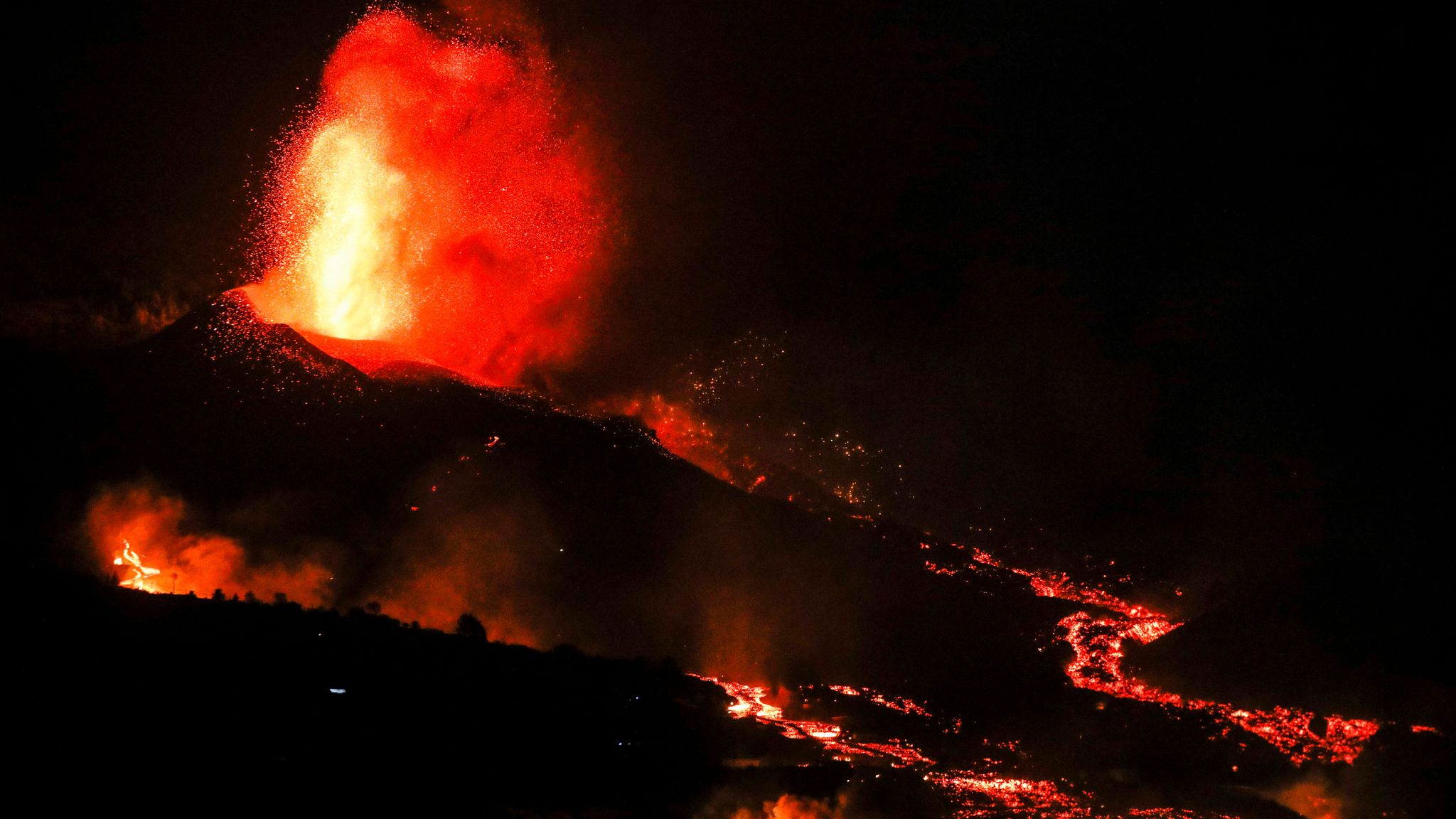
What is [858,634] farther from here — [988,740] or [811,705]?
[811,705]

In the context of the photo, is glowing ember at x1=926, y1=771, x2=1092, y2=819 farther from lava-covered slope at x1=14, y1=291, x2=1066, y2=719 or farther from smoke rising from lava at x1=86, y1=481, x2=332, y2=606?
smoke rising from lava at x1=86, y1=481, x2=332, y2=606

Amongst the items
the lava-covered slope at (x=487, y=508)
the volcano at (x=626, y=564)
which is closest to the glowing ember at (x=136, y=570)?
the volcano at (x=626, y=564)

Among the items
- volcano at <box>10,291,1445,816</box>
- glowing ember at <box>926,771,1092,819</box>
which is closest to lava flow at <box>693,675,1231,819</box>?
glowing ember at <box>926,771,1092,819</box>

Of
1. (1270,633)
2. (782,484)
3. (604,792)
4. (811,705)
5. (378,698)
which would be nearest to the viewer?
(378,698)

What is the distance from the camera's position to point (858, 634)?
44.8m

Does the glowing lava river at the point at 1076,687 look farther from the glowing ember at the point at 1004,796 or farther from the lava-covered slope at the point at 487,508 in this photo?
the lava-covered slope at the point at 487,508

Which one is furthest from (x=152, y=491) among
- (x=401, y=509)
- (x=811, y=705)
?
(x=811, y=705)

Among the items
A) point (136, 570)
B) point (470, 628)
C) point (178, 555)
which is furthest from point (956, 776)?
point (136, 570)

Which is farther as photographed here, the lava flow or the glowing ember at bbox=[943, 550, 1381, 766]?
the glowing ember at bbox=[943, 550, 1381, 766]

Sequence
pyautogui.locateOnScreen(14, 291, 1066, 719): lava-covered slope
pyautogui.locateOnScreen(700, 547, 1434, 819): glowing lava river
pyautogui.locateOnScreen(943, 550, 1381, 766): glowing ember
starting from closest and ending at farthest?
1. pyautogui.locateOnScreen(14, 291, 1066, 719): lava-covered slope
2. pyautogui.locateOnScreen(700, 547, 1434, 819): glowing lava river
3. pyautogui.locateOnScreen(943, 550, 1381, 766): glowing ember

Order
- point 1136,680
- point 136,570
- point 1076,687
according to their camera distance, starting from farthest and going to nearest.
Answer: point 1136,680
point 1076,687
point 136,570

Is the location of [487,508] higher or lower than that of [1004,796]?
higher

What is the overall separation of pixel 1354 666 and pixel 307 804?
67.0 metres

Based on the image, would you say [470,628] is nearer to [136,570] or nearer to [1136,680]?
[136,570]
